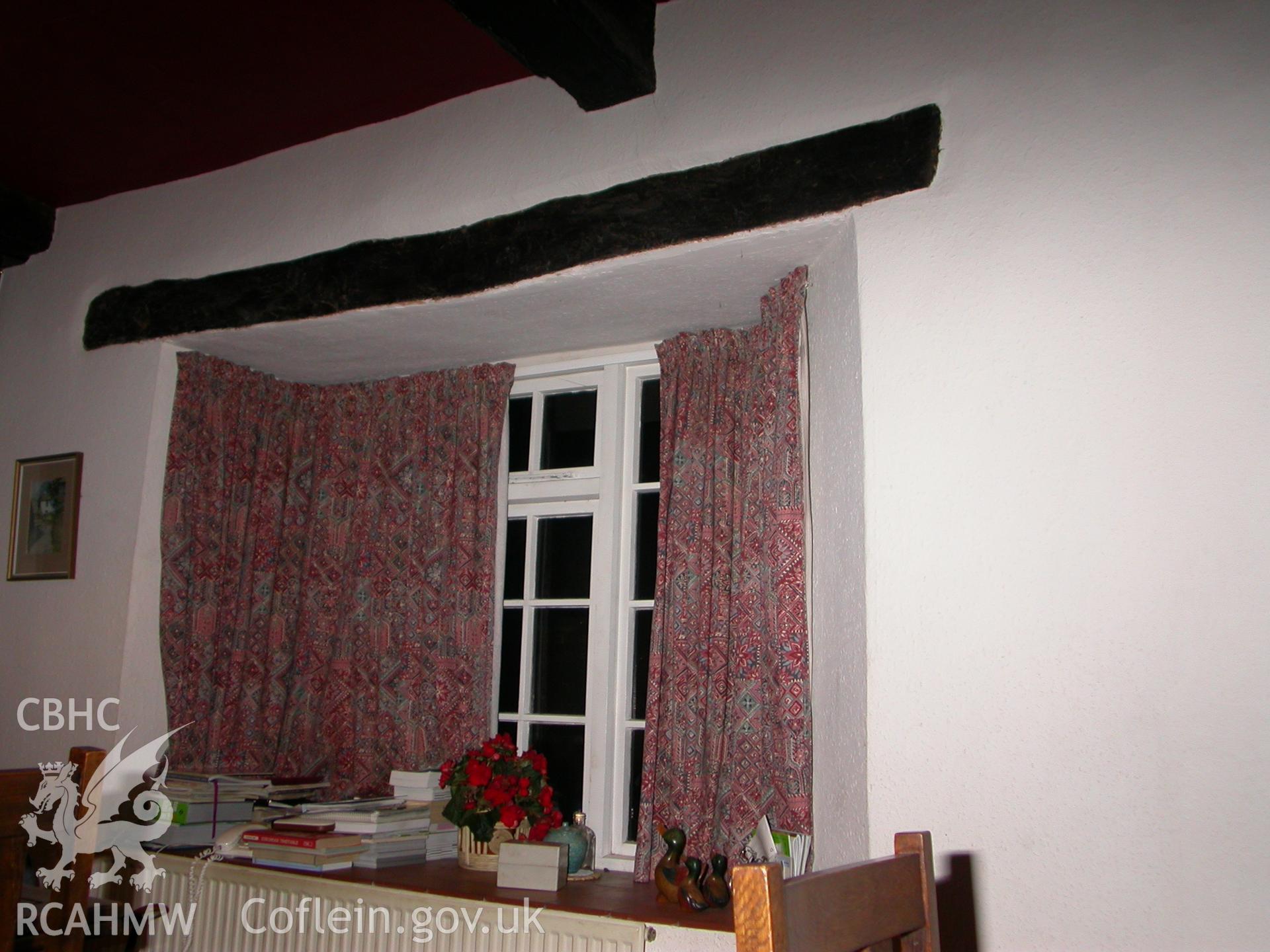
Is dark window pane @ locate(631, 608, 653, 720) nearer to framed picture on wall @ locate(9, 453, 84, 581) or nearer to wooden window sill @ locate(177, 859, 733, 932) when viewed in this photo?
wooden window sill @ locate(177, 859, 733, 932)

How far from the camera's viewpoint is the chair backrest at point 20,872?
1.74 m

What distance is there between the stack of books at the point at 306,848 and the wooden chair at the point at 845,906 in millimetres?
1886

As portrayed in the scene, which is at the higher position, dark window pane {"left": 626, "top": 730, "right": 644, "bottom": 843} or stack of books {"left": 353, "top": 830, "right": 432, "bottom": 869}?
dark window pane {"left": 626, "top": 730, "right": 644, "bottom": 843}

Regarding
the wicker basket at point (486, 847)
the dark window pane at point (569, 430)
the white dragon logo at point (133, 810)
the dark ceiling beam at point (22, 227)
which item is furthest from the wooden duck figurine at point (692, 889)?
the dark ceiling beam at point (22, 227)

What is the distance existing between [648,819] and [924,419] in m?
1.36

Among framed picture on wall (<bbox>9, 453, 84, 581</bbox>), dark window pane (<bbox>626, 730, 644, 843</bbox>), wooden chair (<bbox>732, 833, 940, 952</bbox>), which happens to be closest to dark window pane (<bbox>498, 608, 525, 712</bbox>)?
dark window pane (<bbox>626, 730, 644, 843</bbox>)

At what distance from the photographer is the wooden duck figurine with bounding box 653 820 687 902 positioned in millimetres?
2541

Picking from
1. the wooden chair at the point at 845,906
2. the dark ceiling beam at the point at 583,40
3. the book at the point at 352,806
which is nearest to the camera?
the wooden chair at the point at 845,906

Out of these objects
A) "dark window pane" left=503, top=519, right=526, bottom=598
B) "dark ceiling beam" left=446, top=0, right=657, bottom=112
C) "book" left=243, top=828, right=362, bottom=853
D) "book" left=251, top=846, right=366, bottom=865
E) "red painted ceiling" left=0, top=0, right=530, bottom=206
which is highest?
"red painted ceiling" left=0, top=0, right=530, bottom=206

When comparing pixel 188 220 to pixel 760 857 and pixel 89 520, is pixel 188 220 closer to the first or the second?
pixel 89 520

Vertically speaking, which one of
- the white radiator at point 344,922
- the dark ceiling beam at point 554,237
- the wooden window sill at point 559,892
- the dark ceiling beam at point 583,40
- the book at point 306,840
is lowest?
the white radiator at point 344,922

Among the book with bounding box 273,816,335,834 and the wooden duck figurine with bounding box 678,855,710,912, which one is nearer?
the wooden duck figurine with bounding box 678,855,710,912

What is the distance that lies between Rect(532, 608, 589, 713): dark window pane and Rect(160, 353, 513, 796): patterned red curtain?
0.69 ft

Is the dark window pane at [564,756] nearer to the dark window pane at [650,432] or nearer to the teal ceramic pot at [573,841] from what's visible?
the teal ceramic pot at [573,841]
